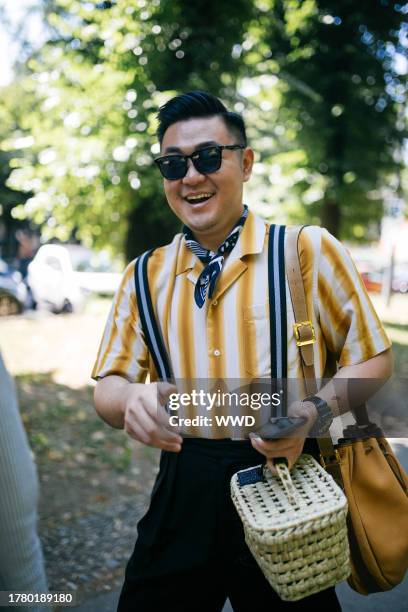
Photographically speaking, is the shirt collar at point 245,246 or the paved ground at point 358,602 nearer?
the shirt collar at point 245,246

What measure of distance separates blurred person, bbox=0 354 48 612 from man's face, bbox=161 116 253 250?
0.74 metres

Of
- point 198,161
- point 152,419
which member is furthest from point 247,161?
point 152,419

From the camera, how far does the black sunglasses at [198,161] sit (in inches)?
66.6

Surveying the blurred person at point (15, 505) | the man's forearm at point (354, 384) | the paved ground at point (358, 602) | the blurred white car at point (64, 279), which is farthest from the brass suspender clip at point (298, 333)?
the blurred white car at point (64, 279)

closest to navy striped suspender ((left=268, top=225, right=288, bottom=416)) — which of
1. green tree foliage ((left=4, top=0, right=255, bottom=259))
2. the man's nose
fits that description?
the man's nose

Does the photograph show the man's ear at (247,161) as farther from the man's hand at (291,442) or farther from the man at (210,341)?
the man's hand at (291,442)

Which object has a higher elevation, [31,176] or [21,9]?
[21,9]

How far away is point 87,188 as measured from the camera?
25.0 feet

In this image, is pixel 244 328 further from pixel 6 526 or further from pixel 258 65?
pixel 258 65

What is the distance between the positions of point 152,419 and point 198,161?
825 millimetres

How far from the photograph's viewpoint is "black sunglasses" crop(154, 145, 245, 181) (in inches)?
66.6

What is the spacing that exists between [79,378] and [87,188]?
8.79 ft

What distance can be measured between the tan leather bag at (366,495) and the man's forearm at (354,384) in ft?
0.22

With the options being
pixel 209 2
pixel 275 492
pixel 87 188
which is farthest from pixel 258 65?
pixel 275 492
